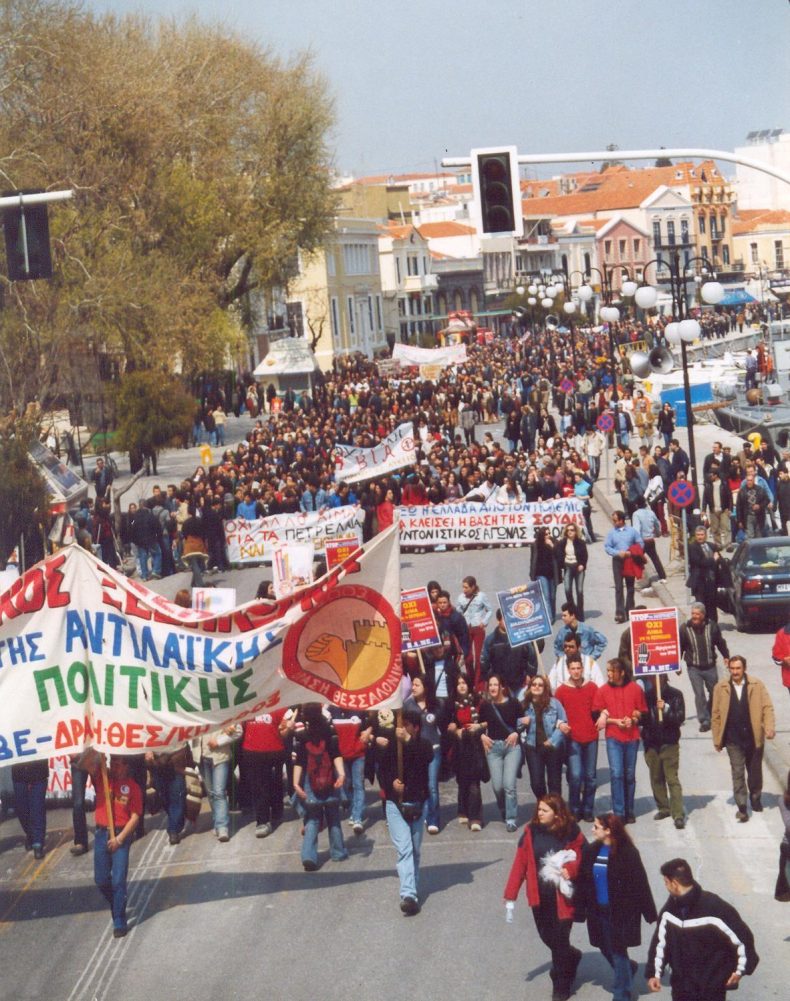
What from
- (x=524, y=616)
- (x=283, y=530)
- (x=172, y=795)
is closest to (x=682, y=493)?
(x=283, y=530)

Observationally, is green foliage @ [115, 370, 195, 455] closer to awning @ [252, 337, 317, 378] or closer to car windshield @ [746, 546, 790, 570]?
awning @ [252, 337, 317, 378]

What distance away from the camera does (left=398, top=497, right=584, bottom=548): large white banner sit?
3066 cm

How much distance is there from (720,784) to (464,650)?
2751 millimetres

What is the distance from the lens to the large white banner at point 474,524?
3066 centimetres

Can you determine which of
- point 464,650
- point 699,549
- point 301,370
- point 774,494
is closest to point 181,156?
point 301,370

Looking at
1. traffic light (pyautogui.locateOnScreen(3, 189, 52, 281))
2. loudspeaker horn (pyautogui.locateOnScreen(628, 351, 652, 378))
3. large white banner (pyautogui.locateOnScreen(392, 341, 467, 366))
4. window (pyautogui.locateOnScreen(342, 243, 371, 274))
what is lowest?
large white banner (pyautogui.locateOnScreen(392, 341, 467, 366))

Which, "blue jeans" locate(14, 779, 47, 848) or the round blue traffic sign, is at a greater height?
the round blue traffic sign

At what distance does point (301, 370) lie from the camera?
215 ft

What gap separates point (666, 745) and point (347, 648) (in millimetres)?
2964

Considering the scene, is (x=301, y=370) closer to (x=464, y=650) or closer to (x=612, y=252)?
(x=464, y=650)

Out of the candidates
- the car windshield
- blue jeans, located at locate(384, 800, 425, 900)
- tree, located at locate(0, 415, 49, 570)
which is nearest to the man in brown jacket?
blue jeans, located at locate(384, 800, 425, 900)

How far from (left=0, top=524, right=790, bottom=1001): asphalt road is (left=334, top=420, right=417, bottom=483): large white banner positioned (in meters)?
20.6

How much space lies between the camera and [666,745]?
13484 millimetres

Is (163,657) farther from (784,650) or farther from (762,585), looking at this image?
(762,585)
